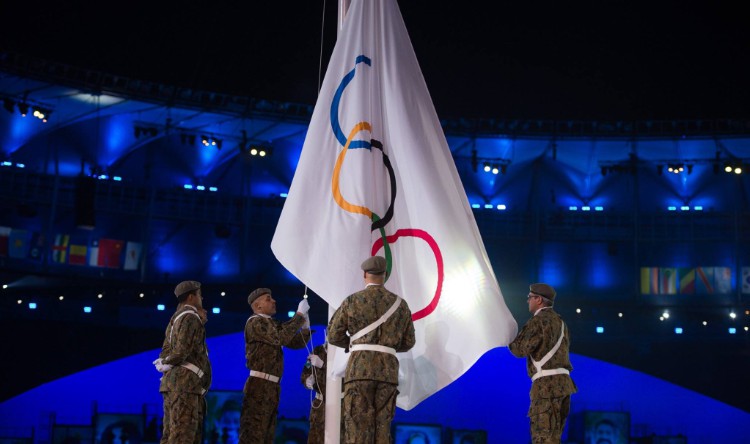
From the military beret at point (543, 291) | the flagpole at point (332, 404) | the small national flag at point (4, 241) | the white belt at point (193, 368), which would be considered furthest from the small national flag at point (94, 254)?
the flagpole at point (332, 404)

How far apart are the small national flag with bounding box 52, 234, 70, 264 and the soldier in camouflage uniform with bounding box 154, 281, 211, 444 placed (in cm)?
1295

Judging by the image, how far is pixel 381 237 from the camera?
6090 mm

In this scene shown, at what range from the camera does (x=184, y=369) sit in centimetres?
673

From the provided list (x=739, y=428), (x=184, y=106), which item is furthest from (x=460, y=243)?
(x=184, y=106)

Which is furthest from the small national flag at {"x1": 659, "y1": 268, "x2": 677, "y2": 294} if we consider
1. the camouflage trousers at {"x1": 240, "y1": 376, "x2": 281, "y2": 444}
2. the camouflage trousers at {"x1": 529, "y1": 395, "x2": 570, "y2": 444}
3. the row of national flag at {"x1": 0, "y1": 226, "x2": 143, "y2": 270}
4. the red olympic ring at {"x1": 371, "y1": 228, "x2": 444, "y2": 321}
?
the red olympic ring at {"x1": 371, "y1": 228, "x2": 444, "y2": 321}

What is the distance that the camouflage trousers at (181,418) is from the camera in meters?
6.64

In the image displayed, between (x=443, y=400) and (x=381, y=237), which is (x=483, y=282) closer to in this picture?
(x=381, y=237)

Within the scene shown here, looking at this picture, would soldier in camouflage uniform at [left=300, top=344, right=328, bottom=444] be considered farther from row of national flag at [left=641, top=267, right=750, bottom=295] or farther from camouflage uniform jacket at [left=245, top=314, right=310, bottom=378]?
row of national flag at [left=641, top=267, right=750, bottom=295]

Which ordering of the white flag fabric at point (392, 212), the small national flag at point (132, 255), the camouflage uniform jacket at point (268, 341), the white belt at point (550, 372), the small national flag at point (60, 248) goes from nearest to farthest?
the white flag fabric at point (392, 212), the white belt at point (550, 372), the camouflage uniform jacket at point (268, 341), the small national flag at point (60, 248), the small national flag at point (132, 255)

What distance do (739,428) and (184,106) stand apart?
13085 millimetres

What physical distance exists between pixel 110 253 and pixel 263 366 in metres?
12.8

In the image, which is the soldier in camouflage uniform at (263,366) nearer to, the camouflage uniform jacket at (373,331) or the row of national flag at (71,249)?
the camouflage uniform jacket at (373,331)

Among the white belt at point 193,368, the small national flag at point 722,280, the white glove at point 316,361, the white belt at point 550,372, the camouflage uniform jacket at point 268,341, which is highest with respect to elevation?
the small national flag at point 722,280

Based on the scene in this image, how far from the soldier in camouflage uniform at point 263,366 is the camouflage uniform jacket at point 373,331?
179cm
